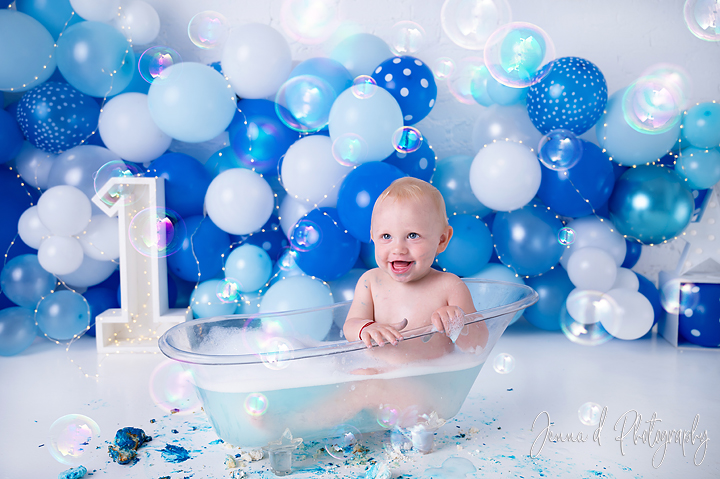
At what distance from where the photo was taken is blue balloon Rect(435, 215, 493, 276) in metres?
2.61

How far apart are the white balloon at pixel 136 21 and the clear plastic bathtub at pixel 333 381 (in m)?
1.93

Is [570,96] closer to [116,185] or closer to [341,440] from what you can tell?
[341,440]

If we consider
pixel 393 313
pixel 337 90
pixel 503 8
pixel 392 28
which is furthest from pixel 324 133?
pixel 393 313

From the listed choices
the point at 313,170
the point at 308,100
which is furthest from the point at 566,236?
the point at 308,100

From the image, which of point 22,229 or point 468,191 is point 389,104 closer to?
point 468,191

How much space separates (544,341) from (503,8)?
184 centimetres

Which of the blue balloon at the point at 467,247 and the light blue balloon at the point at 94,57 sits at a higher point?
the light blue balloon at the point at 94,57

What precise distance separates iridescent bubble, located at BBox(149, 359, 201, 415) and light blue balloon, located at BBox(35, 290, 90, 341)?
53 cm

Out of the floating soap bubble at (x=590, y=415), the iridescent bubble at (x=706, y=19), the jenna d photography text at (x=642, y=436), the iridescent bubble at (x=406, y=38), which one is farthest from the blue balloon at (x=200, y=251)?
the iridescent bubble at (x=706, y=19)

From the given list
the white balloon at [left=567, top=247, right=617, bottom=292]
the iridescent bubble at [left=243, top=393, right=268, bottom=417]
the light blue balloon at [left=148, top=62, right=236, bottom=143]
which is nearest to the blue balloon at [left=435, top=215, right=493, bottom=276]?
the white balloon at [left=567, top=247, right=617, bottom=292]

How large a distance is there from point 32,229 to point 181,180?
753mm

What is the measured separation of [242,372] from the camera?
51.9 inches

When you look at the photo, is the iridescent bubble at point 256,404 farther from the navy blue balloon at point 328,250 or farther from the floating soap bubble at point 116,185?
the floating soap bubble at point 116,185

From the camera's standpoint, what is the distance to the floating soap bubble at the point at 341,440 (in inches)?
57.5
